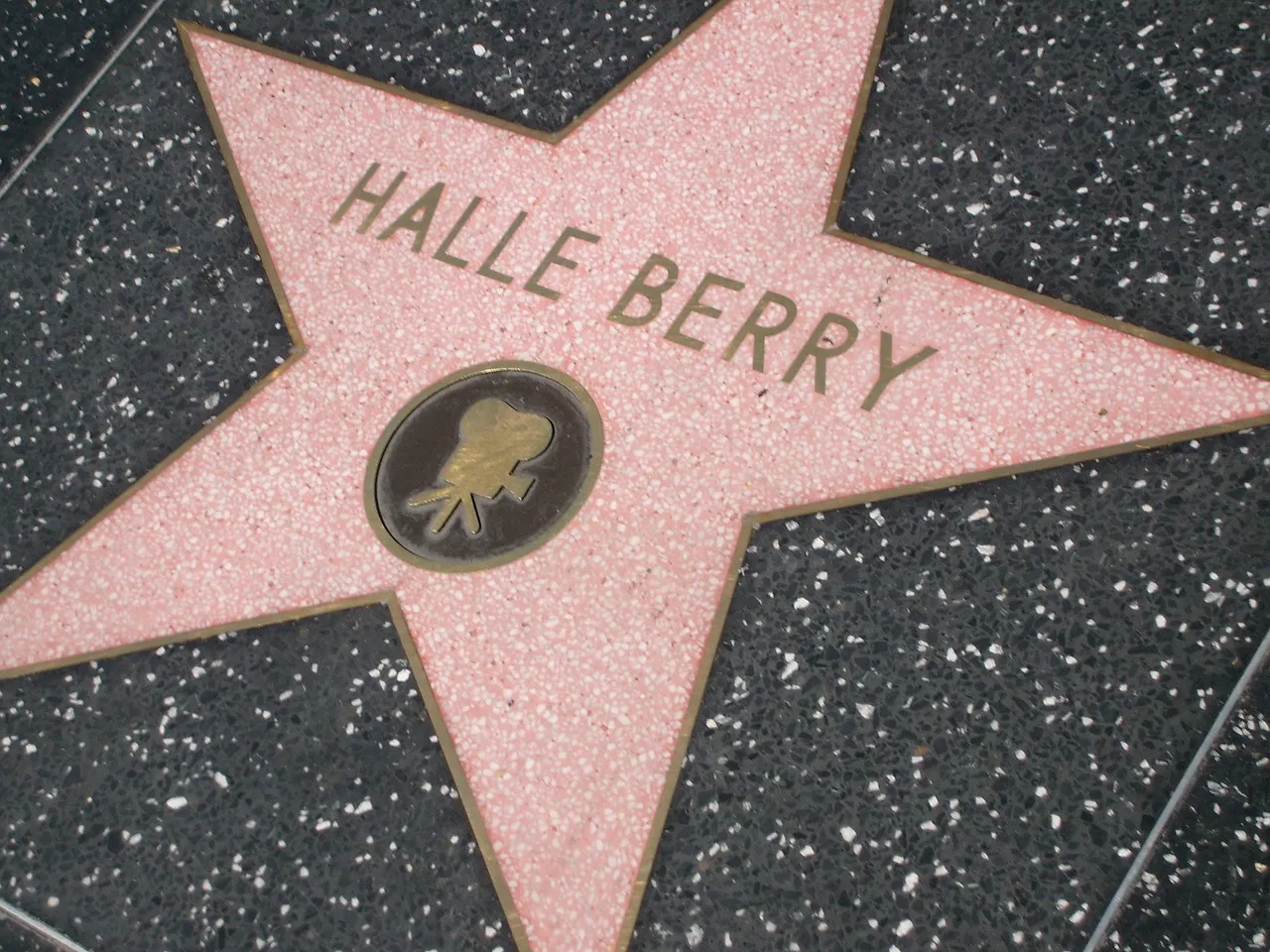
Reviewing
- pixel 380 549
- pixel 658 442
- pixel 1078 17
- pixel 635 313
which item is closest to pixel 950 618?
pixel 658 442

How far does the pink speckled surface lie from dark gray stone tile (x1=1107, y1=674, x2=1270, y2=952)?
15.1 inches

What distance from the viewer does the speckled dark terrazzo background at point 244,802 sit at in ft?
4.10

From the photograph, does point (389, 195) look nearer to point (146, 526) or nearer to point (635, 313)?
point (635, 313)

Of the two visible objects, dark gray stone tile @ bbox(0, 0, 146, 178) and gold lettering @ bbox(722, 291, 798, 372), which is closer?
gold lettering @ bbox(722, 291, 798, 372)

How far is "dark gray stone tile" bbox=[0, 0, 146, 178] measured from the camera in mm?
1881

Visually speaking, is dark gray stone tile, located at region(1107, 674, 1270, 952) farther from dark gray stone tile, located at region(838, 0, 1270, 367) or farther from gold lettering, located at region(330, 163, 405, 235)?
gold lettering, located at region(330, 163, 405, 235)

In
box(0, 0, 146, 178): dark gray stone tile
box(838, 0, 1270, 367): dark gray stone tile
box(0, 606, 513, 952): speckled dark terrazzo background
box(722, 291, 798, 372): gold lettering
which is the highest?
box(838, 0, 1270, 367): dark gray stone tile

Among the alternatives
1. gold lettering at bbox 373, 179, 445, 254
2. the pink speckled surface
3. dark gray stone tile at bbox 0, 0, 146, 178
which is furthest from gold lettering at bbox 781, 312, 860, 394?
dark gray stone tile at bbox 0, 0, 146, 178

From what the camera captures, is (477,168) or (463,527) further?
(477,168)

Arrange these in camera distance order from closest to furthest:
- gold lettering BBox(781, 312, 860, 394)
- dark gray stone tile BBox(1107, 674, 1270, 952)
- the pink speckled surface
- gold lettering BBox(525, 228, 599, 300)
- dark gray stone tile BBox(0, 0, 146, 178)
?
1. dark gray stone tile BBox(1107, 674, 1270, 952)
2. the pink speckled surface
3. gold lettering BBox(781, 312, 860, 394)
4. gold lettering BBox(525, 228, 599, 300)
5. dark gray stone tile BBox(0, 0, 146, 178)

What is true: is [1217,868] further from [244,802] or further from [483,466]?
[244,802]

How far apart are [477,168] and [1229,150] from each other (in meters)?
1.07

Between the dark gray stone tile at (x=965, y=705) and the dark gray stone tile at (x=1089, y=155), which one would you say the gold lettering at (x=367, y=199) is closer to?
the dark gray stone tile at (x=1089, y=155)

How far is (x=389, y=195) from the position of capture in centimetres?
164
